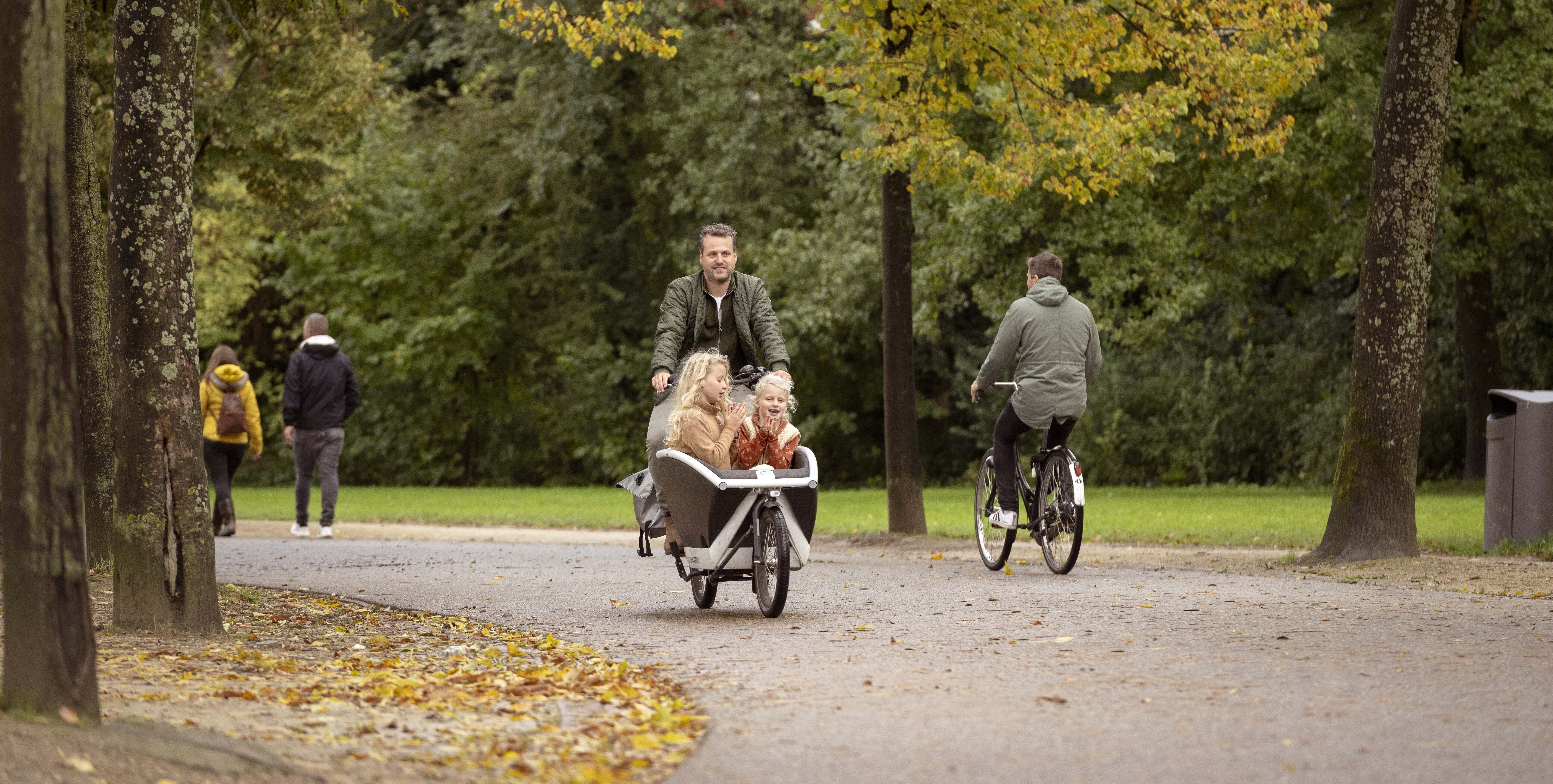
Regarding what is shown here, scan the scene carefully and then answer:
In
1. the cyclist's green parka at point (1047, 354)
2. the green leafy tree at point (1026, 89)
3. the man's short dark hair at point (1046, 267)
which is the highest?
the green leafy tree at point (1026, 89)

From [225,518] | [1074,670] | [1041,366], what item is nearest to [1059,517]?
[1041,366]

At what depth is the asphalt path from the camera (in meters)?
4.74

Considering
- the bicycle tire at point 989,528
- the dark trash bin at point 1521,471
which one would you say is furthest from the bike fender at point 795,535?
the dark trash bin at point 1521,471

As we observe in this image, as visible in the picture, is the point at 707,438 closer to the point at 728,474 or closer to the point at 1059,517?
the point at 728,474

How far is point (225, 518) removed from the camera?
1627cm

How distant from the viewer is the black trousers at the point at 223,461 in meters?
15.7

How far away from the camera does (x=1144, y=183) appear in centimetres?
1977

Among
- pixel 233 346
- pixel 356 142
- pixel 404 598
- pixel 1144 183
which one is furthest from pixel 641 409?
pixel 404 598

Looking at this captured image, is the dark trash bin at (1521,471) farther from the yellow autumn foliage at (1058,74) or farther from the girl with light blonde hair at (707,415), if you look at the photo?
the girl with light blonde hair at (707,415)

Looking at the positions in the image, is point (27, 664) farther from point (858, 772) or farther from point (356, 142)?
point (356, 142)

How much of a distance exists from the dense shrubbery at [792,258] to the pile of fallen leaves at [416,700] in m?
14.1

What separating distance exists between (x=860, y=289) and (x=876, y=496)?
3.51m

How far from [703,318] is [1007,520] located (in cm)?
288

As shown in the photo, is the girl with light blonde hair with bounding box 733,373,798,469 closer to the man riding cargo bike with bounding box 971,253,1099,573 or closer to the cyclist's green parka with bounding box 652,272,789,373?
the cyclist's green parka with bounding box 652,272,789,373
